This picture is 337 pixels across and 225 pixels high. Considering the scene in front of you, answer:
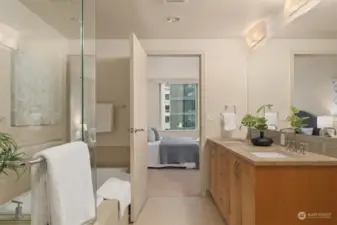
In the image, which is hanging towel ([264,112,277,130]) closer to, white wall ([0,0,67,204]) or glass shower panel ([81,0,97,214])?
glass shower panel ([81,0,97,214])

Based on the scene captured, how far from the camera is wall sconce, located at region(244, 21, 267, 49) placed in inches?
155

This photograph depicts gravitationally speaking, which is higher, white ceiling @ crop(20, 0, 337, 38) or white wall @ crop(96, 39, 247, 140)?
white ceiling @ crop(20, 0, 337, 38)

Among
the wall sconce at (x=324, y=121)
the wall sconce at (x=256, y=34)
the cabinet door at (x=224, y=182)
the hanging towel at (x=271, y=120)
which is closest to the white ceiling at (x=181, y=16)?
the wall sconce at (x=256, y=34)

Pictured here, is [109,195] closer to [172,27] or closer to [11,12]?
[11,12]

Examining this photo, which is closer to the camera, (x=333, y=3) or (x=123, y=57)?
(x=333, y=3)

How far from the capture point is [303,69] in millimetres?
3037

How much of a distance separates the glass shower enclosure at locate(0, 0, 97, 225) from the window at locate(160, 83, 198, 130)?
16.4ft

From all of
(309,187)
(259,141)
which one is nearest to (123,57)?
(259,141)

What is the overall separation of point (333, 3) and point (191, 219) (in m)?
2.48

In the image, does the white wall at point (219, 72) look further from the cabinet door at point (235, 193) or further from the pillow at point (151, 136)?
the pillow at point (151, 136)

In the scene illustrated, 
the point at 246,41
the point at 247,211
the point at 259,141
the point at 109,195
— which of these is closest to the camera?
the point at 247,211

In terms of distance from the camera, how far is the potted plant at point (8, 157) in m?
2.39

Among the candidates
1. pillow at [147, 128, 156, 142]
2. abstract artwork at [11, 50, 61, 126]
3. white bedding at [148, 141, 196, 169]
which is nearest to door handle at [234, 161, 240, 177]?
abstract artwork at [11, 50, 61, 126]

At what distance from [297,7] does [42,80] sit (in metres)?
2.60
